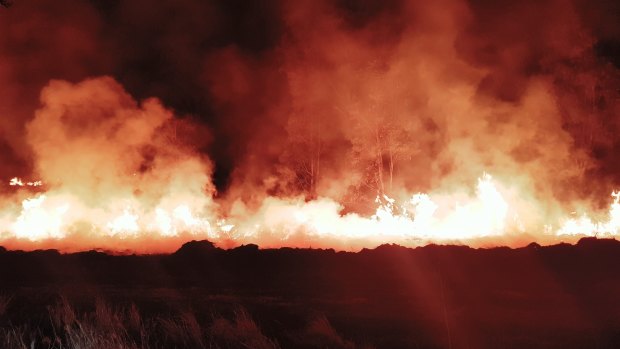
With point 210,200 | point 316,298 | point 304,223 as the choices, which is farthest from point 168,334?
point 210,200

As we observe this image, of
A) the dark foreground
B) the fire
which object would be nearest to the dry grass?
the dark foreground

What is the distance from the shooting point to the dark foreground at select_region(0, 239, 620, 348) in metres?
8.24

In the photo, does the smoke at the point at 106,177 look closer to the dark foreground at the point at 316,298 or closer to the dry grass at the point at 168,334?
the dark foreground at the point at 316,298

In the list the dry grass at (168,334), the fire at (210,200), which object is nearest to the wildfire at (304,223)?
the fire at (210,200)

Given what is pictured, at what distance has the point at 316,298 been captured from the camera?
1190 cm

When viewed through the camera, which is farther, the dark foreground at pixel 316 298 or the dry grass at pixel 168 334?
the dark foreground at pixel 316 298

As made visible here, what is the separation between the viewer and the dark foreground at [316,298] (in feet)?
27.0

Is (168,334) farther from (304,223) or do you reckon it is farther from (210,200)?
(210,200)

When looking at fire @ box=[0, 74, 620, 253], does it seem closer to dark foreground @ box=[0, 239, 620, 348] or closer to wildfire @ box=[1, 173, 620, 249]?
wildfire @ box=[1, 173, 620, 249]

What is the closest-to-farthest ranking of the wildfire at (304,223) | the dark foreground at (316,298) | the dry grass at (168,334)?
the dry grass at (168,334)
the dark foreground at (316,298)
the wildfire at (304,223)

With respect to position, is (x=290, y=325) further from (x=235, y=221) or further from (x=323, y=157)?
(x=323, y=157)

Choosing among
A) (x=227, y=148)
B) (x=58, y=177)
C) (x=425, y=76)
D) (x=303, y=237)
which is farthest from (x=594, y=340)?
(x=227, y=148)

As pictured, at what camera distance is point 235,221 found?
2308cm

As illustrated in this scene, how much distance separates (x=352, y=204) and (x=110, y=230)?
10.2m
